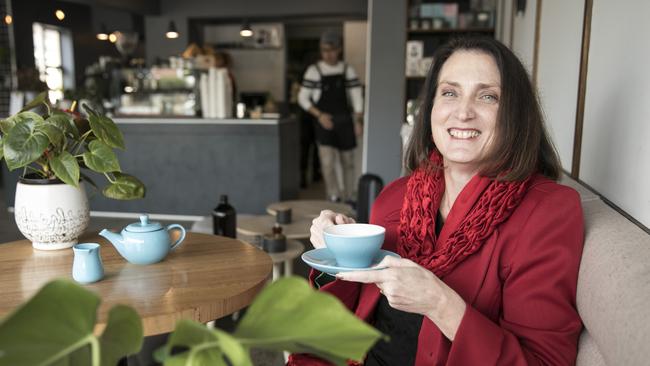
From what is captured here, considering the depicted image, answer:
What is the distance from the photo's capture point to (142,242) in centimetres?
137

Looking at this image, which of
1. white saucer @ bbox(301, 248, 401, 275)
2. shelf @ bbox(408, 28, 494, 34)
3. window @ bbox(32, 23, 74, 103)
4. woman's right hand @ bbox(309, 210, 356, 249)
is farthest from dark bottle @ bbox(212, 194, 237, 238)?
window @ bbox(32, 23, 74, 103)

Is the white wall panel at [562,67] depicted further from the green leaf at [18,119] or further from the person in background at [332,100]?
the person in background at [332,100]

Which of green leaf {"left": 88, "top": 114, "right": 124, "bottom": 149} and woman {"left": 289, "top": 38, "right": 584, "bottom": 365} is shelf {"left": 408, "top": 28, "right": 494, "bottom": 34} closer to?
woman {"left": 289, "top": 38, "right": 584, "bottom": 365}

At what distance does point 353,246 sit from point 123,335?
0.65 metres

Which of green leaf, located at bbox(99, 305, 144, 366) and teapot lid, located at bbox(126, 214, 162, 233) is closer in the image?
green leaf, located at bbox(99, 305, 144, 366)

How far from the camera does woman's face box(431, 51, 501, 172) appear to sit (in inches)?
47.0

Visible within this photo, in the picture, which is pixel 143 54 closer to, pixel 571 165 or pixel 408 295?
pixel 571 165

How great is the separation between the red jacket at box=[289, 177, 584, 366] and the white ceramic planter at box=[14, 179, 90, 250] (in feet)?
3.25

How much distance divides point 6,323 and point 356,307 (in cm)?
112

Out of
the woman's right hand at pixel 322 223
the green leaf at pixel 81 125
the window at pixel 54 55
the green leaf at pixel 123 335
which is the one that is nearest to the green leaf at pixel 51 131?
the green leaf at pixel 81 125

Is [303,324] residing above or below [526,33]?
below

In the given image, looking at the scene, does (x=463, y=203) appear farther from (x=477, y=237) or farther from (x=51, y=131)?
(x=51, y=131)

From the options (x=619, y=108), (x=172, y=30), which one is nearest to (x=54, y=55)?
(x=172, y=30)

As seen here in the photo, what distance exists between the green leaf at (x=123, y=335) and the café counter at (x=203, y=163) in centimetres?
471
